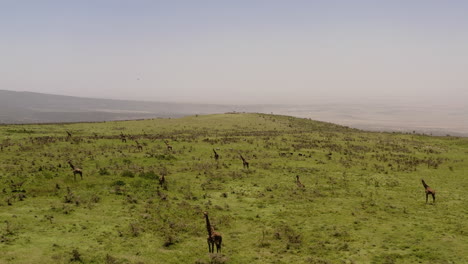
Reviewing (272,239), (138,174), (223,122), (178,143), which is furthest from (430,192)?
(223,122)

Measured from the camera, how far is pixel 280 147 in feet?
168

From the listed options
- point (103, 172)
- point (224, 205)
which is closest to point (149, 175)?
point (103, 172)

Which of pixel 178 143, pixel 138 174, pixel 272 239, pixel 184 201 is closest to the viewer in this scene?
pixel 272 239

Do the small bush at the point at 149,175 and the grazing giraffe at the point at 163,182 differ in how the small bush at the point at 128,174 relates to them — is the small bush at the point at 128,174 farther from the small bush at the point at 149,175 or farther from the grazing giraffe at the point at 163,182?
the grazing giraffe at the point at 163,182

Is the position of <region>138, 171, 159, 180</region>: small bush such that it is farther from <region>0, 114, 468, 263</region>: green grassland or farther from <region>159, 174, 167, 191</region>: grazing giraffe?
<region>159, 174, 167, 191</region>: grazing giraffe

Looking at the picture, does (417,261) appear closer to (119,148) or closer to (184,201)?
(184,201)

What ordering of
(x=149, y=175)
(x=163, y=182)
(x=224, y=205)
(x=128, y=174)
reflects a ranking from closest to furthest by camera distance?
(x=224, y=205)
(x=163, y=182)
(x=128, y=174)
(x=149, y=175)

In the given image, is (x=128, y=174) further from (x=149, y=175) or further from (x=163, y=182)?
(x=163, y=182)

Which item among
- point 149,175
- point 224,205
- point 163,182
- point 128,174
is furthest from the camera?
point 149,175

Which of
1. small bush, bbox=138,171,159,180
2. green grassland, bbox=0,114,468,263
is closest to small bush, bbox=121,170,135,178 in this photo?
green grassland, bbox=0,114,468,263

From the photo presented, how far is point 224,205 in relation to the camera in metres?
25.0

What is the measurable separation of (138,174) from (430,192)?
24.5 meters

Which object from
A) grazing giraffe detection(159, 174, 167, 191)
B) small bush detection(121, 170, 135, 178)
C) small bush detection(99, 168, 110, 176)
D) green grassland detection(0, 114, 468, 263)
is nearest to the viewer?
green grassland detection(0, 114, 468, 263)

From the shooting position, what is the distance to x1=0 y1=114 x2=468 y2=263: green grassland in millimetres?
17406
